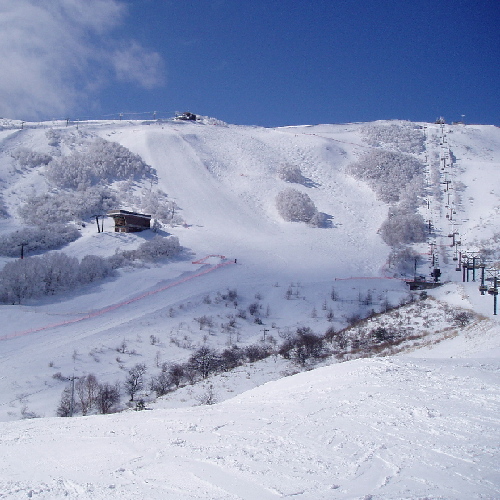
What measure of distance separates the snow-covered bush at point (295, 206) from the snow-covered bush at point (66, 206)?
1632 cm

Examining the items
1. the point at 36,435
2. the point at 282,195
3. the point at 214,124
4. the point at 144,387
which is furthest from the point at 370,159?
the point at 36,435

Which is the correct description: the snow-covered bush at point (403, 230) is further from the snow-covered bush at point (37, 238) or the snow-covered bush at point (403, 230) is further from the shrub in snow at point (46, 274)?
the snow-covered bush at point (37, 238)

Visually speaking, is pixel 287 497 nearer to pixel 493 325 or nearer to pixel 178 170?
pixel 493 325

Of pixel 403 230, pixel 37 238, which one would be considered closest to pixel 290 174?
pixel 403 230

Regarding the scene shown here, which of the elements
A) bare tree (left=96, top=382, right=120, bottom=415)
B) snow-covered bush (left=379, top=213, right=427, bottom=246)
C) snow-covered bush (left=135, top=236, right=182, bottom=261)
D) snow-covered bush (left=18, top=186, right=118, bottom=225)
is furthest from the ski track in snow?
snow-covered bush (left=379, top=213, right=427, bottom=246)

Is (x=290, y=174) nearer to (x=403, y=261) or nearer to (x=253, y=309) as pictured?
(x=403, y=261)

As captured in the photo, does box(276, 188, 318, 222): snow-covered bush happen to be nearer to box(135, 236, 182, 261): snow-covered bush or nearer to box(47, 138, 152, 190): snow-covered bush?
box(135, 236, 182, 261): snow-covered bush

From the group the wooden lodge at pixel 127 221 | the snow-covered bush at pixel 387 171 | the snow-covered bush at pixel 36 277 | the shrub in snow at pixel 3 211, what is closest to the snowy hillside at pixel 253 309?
the snow-covered bush at pixel 36 277

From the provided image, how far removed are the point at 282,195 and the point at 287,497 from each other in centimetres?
4485

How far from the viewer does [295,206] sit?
4684 cm

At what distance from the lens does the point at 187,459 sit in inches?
224

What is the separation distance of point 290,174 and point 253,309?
28.7 meters

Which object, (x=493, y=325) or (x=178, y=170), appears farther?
(x=178, y=170)

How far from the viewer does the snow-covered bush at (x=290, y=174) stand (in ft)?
177
